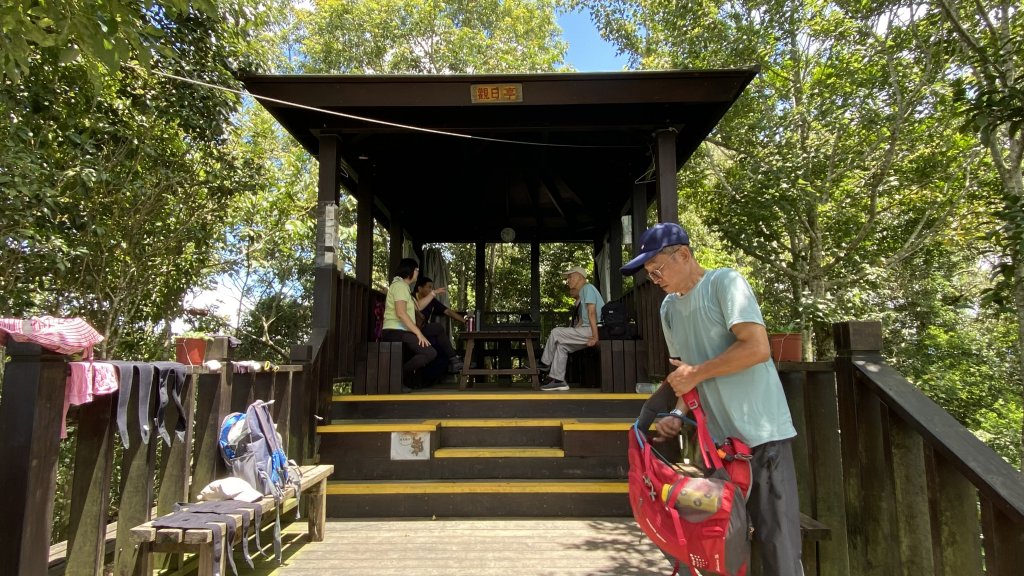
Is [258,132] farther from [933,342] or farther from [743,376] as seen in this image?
[933,342]

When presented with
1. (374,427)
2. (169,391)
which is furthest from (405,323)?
(169,391)

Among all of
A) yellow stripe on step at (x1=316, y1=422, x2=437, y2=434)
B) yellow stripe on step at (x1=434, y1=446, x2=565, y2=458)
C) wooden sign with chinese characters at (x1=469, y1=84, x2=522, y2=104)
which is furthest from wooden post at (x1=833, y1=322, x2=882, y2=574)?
wooden sign with chinese characters at (x1=469, y1=84, x2=522, y2=104)

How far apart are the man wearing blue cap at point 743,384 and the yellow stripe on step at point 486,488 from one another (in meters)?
1.92

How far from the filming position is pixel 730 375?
67.6 inches

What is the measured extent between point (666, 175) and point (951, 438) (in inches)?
132

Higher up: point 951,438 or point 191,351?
point 191,351

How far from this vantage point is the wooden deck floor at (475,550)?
2664mm

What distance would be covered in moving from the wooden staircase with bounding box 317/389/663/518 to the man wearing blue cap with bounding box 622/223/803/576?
1.96 m

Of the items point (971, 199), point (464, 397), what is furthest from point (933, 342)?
point (464, 397)

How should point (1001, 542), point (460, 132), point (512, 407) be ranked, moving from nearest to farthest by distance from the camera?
point (1001, 542)
point (512, 407)
point (460, 132)

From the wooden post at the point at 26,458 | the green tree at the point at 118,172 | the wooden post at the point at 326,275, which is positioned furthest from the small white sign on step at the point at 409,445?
the green tree at the point at 118,172

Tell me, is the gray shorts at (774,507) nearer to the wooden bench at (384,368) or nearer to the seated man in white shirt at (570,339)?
the seated man in white shirt at (570,339)

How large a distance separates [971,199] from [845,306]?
2977mm

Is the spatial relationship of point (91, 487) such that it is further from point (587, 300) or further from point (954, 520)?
point (587, 300)
